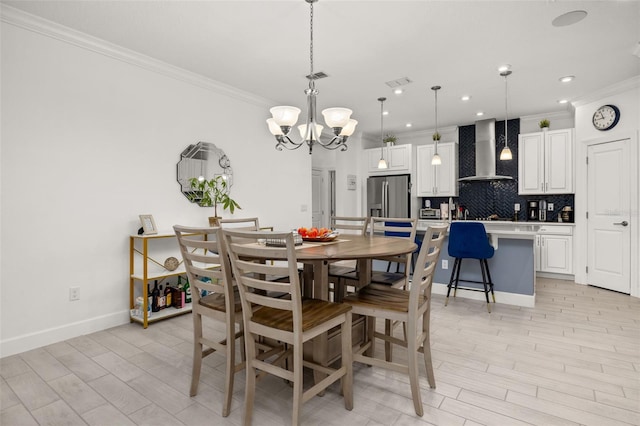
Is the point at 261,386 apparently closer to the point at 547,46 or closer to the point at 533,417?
the point at 533,417

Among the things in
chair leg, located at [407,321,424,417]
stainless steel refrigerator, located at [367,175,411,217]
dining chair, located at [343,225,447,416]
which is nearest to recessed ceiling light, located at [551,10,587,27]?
dining chair, located at [343,225,447,416]

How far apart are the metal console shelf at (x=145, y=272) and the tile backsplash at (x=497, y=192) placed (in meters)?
5.11

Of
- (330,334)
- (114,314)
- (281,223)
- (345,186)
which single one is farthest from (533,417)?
(345,186)

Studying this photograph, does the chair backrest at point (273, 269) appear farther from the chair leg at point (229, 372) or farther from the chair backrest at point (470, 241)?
the chair backrest at point (470, 241)

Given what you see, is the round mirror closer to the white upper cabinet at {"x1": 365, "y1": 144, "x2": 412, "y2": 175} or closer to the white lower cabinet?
the white upper cabinet at {"x1": 365, "y1": 144, "x2": 412, "y2": 175}

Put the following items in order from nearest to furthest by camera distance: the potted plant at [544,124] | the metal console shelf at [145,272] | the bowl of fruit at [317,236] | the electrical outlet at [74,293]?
the bowl of fruit at [317,236], the electrical outlet at [74,293], the metal console shelf at [145,272], the potted plant at [544,124]

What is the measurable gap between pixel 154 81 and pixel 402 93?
9.77 feet

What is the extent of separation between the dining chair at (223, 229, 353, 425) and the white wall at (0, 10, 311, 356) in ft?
6.64

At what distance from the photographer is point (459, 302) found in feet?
12.9

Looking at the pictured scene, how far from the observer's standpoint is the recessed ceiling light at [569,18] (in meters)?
2.62

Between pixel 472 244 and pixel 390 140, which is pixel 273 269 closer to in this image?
pixel 472 244

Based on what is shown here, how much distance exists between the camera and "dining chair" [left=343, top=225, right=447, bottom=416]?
1.82 metres

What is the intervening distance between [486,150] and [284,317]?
17.8ft

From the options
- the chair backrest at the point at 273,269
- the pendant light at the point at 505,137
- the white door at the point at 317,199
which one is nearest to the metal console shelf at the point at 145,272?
the chair backrest at the point at 273,269
